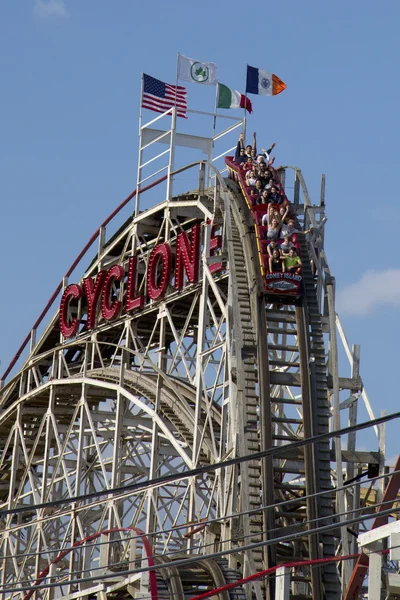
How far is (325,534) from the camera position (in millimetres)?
18516

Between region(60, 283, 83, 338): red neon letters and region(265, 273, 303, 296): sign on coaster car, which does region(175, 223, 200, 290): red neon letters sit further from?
region(60, 283, 83, 338): red neon letters

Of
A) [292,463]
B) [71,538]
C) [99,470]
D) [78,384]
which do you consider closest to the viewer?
[292,463]

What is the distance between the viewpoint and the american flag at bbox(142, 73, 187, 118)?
95.7ft

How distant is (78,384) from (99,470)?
3.14 metres

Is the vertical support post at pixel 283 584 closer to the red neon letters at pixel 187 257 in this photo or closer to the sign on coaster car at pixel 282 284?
the sign on coaster car at pixel 282 284

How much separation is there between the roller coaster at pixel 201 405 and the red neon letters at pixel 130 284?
0.04 metres

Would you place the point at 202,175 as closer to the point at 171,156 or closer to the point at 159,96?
the point at 171,156

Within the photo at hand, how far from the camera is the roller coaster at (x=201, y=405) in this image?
719 inches

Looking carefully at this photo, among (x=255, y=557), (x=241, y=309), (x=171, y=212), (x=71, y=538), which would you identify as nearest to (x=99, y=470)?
(x=71, y=538)

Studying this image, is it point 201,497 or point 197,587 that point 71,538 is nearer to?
point 201,497

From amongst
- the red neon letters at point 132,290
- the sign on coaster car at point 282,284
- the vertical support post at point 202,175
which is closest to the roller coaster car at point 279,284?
the sign on coaster car at point 282,284

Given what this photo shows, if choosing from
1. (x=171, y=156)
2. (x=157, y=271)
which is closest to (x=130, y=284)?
(x=157, y=271)

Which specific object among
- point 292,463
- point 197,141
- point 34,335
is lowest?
point 292,463

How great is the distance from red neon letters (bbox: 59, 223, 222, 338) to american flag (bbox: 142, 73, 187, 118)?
14.1 ft
